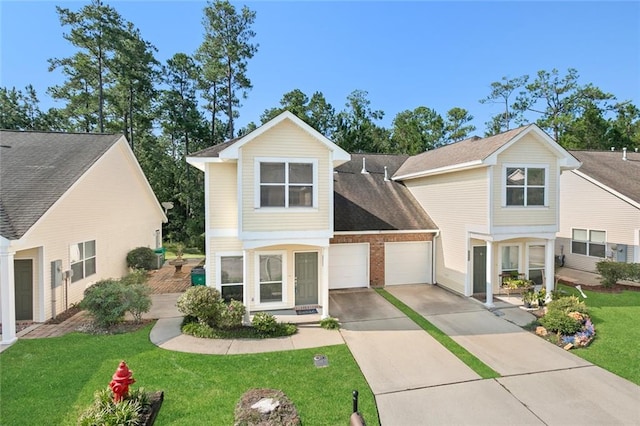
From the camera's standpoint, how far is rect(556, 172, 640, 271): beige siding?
1538 cm

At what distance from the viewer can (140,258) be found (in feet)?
54.5

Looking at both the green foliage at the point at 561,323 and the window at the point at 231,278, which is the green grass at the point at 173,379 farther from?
the green foliage at the point at 561,323

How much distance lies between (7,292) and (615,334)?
16767 mm

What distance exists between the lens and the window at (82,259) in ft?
38.5

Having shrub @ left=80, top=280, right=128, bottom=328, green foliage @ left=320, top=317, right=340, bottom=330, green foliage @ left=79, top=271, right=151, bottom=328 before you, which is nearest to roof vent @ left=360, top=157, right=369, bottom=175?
green foliage @ left=320, top=317, right=340, bottom=330

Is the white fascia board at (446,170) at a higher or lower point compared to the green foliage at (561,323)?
higher

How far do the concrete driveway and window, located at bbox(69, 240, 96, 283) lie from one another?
32.7 ft

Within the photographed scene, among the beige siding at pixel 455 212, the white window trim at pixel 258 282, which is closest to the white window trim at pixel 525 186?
the beige siding at pixel 455 212

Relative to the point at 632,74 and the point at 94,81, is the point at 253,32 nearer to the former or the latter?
the point at 94,81

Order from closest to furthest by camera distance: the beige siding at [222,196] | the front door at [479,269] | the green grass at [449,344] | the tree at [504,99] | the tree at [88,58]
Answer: the green grass at [449,344]
the beige siding at [222,196]
the front door at [479,269]
the tree at [88,58]
the tree at [504,99]

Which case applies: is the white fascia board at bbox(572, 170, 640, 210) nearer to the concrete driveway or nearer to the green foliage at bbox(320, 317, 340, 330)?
the concrete driveway

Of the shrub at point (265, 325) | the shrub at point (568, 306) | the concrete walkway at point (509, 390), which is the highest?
the shrub at point (568, 306)

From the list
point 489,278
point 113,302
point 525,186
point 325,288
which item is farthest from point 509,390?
point 113,302

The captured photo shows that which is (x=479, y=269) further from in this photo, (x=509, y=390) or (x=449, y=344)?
(x=509, y=390)
